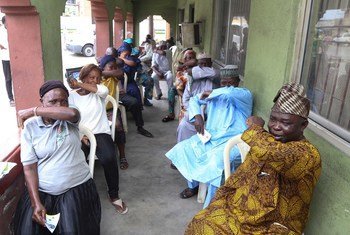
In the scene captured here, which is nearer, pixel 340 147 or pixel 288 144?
pixel 288 144

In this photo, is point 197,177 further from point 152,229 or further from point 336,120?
point 336,120

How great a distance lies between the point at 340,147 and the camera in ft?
5.40

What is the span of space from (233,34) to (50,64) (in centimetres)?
223

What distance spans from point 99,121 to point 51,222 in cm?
115

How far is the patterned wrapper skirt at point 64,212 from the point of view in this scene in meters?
1.92

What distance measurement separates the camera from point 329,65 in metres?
1.92

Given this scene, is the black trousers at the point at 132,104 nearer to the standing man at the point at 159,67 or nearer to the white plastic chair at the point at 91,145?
the white plastic chair at the point at 91,145

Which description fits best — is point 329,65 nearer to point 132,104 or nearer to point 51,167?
point 51,167

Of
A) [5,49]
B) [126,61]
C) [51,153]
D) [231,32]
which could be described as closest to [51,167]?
[51,153]

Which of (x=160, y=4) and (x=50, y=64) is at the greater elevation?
(x=160, y=4)

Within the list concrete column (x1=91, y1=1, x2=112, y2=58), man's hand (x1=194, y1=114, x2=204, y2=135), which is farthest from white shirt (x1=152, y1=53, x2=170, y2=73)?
man's hand (x1=194, y1=114, x2=204, y2=135)

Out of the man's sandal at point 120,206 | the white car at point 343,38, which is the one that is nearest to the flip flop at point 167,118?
the man's sandal at point 120,206

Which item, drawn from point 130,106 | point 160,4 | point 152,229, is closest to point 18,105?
point 130,106

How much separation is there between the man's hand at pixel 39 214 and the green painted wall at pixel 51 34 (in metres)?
1.91
